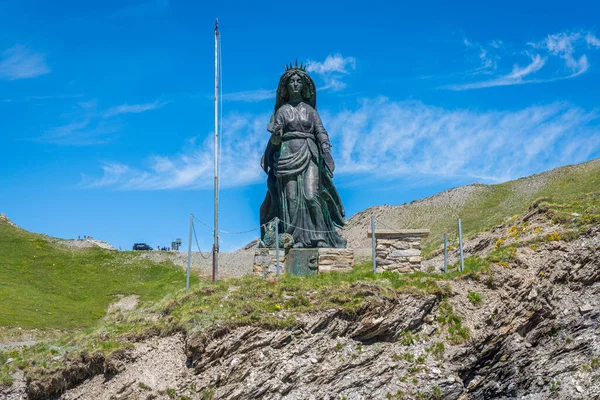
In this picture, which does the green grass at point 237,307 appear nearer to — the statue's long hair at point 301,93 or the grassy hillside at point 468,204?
the statue's long hair at point 301,93

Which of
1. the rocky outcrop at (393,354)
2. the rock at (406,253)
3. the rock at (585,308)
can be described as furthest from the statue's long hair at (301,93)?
the rock at (585,308)

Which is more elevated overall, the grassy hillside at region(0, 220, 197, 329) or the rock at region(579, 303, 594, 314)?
the grassy hillside at region(0, 220, 197, 329)

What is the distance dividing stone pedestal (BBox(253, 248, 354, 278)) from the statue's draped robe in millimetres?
557

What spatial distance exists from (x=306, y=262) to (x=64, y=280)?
19.7 meters

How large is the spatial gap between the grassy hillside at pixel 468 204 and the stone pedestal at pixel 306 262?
36.9 m

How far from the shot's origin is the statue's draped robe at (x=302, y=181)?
19.8 m

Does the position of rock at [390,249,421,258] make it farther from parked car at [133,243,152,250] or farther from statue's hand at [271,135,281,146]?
parked car at [133,243,152,250]

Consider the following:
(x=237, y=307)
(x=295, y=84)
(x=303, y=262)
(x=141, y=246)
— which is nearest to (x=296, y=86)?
(x=295, y=84)

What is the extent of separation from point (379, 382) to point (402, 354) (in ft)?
3.15

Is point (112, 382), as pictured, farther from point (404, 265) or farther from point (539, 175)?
point (539, 175)

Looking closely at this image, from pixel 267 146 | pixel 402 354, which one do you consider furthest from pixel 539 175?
pixel 402 354

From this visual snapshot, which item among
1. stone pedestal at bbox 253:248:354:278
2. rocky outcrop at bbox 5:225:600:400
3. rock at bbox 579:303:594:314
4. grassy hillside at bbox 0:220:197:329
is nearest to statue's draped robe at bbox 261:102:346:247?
stone pedestal at bbox 253:248:354:278

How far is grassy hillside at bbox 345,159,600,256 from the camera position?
58.4m

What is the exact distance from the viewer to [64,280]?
113 ft
